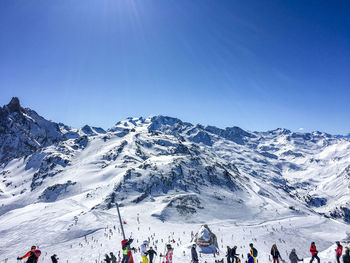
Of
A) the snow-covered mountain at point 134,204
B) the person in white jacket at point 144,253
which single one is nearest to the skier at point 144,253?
the person in white jacket at point 144,253

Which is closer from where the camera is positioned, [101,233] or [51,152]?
[101,233]

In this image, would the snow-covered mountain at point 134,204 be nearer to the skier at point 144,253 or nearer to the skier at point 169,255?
the skier at point 169,255

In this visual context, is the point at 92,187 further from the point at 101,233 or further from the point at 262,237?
the point at 262,237

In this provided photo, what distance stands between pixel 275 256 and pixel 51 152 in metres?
208

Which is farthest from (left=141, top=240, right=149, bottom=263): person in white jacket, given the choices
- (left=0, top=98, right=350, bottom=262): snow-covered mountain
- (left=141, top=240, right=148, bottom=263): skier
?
(left=0, top=98, right=350, bottom=262): snow-covered mountain

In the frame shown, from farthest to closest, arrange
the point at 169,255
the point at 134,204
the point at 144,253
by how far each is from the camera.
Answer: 1. the point at 134,204
2. the point at 169,255
3. the point at 144,253

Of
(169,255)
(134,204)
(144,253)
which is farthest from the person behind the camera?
(134,204)

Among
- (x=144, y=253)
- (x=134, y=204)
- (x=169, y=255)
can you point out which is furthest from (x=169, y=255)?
(x=134, y=204)

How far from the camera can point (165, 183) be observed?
395ft

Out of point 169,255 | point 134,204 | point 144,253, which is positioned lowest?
point 134,204

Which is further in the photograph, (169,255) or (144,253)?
(169,255)

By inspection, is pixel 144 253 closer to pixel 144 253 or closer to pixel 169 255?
pixel 144 253

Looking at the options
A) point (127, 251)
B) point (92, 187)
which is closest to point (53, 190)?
point (92, 187)

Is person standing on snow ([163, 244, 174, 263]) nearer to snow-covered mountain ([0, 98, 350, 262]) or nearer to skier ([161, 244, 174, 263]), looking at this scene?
skier ([161, 244, 174, 263])
